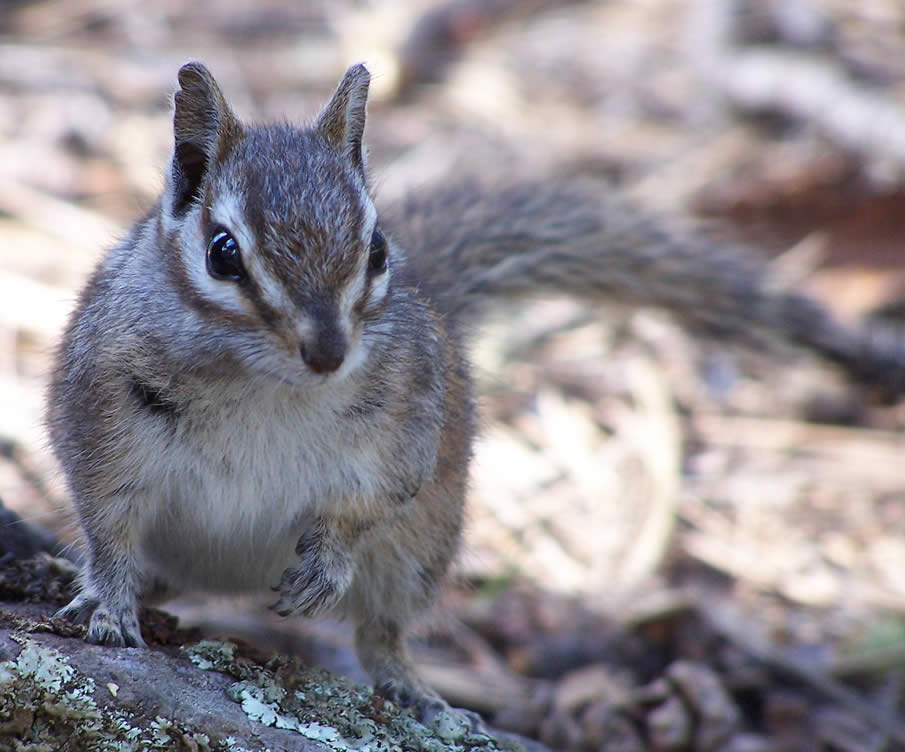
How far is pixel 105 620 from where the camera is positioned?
207cm

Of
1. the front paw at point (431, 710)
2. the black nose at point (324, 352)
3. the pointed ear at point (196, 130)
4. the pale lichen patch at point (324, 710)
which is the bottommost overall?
the front paw at point (431, 710)

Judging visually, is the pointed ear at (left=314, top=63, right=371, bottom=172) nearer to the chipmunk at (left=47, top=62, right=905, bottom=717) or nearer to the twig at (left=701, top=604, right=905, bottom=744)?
the chipmunk at (left=47, top=62, right=905, bottom=717)

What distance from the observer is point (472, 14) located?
7.22 m

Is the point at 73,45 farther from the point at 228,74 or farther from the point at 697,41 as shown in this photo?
the point at 697,41

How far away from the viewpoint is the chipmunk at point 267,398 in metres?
1.91

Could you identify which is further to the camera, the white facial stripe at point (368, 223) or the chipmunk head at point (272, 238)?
the white facial stripe at point (368, 223)

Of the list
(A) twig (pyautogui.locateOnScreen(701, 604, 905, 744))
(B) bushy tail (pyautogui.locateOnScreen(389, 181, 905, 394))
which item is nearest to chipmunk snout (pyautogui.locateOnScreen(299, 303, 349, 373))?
(B) bushy tail (pyautogui.locateOnScreen(389, 181, 905, 394))

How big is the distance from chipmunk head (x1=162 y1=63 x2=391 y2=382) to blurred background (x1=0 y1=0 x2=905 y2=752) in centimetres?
14

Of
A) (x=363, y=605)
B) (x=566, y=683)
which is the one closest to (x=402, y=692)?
(x=363, y=605)

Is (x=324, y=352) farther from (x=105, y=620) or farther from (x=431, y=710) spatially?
(x=431, y=710)

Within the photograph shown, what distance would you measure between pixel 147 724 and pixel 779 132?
16.9ft

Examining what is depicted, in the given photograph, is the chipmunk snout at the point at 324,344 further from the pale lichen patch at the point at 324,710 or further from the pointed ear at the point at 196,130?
the pale lichen patch at the point at 324,710

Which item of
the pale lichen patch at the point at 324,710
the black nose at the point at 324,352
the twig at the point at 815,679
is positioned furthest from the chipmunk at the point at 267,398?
the twig at the point at 815,679

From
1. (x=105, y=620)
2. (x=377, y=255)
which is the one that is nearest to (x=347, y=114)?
(x=377, y=255)
